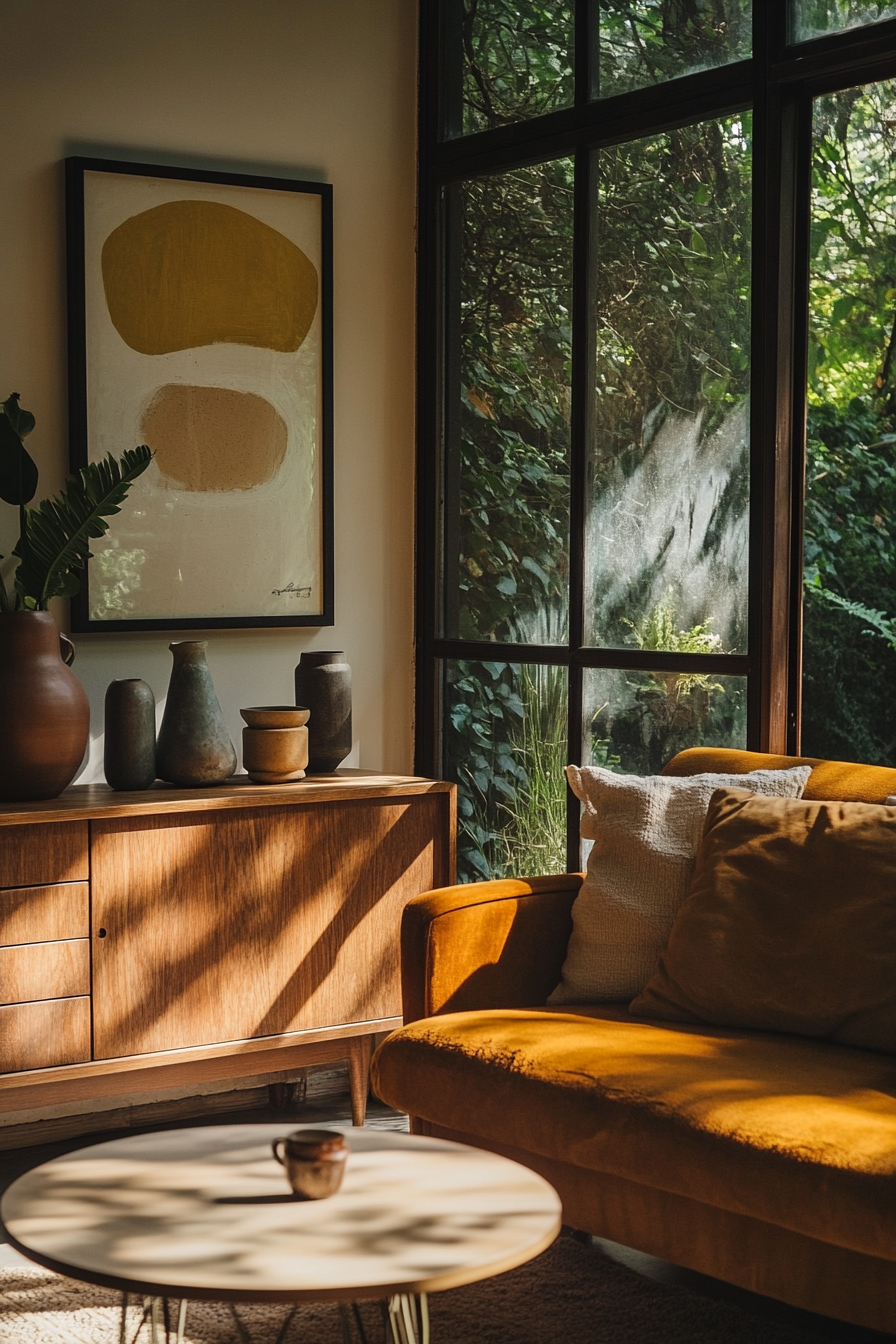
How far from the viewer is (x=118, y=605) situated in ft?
11.6

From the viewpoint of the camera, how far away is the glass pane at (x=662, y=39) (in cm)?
321

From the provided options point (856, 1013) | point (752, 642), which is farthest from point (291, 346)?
point (856, 1013)

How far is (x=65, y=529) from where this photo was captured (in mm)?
3184

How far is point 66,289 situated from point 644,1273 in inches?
93.1

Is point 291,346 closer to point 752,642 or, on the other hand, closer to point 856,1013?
point 752,642

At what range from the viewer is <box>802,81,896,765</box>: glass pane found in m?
2.94

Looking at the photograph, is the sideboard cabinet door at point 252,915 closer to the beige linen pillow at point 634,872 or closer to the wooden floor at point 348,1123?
the wooden floor at point 348,1123

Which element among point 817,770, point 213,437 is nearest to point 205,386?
point 213,437

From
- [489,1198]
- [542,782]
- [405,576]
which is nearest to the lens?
[489,1198]

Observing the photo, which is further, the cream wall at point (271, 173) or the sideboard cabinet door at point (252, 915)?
the cream wall at point (271, 173)

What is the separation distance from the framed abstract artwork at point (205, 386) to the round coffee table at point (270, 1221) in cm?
184

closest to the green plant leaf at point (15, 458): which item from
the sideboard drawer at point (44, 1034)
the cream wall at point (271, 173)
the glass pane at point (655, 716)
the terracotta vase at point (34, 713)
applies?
the cream wall at point (271, 173)

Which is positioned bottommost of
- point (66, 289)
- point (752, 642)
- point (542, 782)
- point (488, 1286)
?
point (488, 1286)
